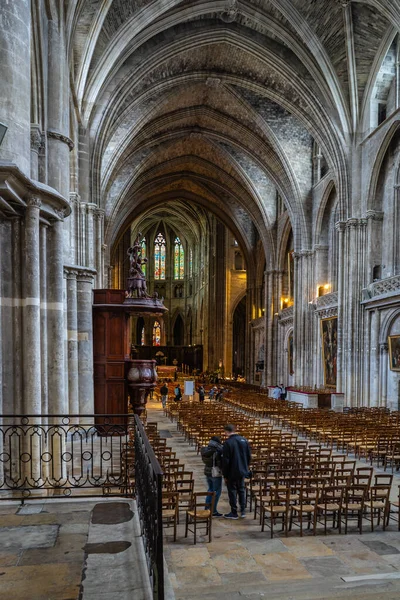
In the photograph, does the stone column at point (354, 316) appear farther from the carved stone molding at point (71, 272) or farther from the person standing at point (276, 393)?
the carved stone molding at point (71, 272)

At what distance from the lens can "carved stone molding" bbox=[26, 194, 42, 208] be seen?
7657mm

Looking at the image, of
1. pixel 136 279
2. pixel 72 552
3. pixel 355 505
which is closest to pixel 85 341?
pixel 136 279

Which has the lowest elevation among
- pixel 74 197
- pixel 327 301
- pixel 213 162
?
pixel 327 301

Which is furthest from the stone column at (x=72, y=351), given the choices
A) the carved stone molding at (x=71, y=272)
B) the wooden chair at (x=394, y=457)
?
the wooden chair at (x=394, y=457)

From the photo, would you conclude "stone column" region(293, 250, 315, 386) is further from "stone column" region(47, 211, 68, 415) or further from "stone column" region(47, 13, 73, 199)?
"stone column" region(47, 211, 68, 415)

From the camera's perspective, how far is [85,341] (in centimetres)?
1537

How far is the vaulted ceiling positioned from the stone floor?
11106 mm

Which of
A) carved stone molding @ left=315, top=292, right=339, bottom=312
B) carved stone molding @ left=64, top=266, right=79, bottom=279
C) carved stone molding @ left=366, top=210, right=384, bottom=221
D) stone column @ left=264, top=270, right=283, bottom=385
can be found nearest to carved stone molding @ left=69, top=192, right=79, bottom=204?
carved stone molding @ left=64, top=266, right=79, bottom=279

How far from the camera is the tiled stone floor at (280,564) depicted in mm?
4594

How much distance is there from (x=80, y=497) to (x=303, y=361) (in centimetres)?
2652

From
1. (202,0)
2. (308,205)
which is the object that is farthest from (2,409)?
(308,205)

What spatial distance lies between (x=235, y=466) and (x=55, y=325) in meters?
3.97

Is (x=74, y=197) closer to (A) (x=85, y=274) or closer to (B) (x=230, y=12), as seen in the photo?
(A) (x=85, y=274)

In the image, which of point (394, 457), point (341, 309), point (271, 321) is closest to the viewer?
point (394, 457)
